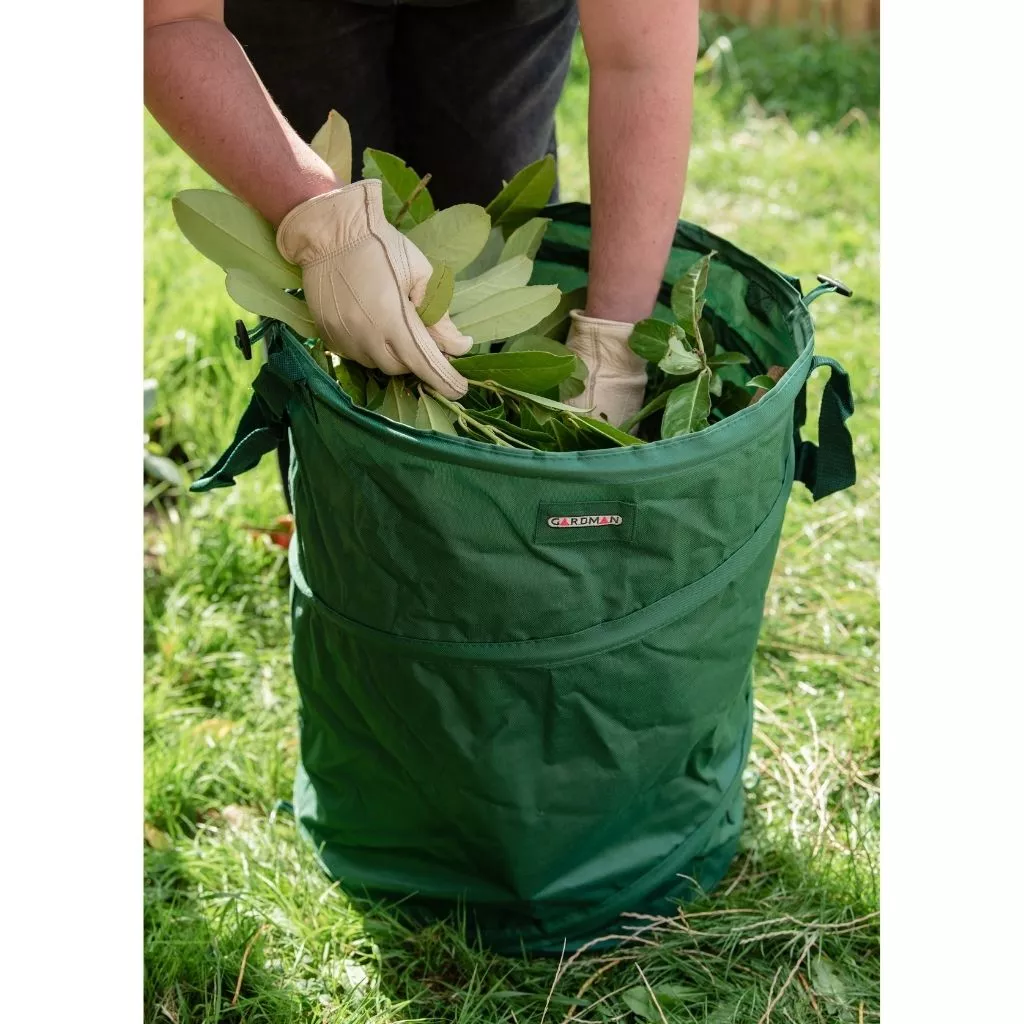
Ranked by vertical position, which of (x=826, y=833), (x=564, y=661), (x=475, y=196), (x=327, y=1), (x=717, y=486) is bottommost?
(x=826, y=833)

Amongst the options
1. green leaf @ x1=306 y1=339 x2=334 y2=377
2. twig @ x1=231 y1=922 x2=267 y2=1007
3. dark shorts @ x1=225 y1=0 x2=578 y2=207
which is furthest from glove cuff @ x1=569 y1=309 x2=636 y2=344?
twig @ x1=231 y1=922 x2=267 y2=1007

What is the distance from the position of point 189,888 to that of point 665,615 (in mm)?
725

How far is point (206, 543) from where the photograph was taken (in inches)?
81.0

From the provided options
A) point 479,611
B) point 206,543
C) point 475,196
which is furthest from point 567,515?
point 206,543

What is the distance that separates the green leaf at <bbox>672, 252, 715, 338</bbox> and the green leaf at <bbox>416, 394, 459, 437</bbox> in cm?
34

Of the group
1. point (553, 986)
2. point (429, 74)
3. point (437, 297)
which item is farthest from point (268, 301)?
point (553, 986)

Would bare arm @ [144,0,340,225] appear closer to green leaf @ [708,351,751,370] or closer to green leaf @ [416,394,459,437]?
green leaf @ [416,394,459,437]

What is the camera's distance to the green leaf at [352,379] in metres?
1.30

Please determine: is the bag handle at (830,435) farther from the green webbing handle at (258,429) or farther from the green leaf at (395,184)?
the green webbing handle at (258,429)

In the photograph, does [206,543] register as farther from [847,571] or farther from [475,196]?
[847,571]

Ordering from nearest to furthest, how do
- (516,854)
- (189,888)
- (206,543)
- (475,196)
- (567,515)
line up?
1. (567,515)
2. (516,854)
3. (189,888)
4. (475,196)
5. (206,543)

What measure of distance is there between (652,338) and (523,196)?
0.27 meters

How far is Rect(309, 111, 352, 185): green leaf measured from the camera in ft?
4.49

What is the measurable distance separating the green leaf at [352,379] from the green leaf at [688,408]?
1.08 feet
